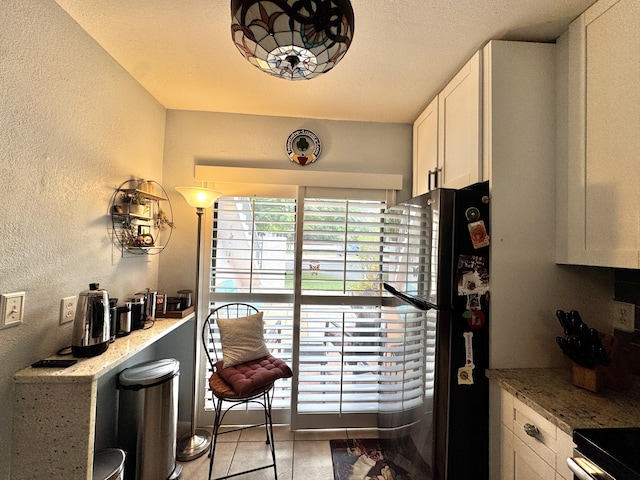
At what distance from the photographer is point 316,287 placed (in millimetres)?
2264

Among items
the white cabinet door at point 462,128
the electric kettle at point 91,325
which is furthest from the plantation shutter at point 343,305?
the electric kettle at point 91,325

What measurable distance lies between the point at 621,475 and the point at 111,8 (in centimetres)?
238

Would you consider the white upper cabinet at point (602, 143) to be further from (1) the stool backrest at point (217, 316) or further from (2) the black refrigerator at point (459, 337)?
(1) the stool backrest at point (217, 316)

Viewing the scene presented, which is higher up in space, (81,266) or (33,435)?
(81,266)

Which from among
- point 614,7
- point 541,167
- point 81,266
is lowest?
point 81,266

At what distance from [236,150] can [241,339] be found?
139 cm

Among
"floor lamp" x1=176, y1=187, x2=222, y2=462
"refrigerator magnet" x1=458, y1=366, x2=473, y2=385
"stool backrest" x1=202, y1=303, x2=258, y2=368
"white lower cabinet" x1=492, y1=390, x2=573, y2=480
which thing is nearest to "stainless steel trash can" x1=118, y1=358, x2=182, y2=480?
"floor lamp" x1=176, y1=187, x2=222, y2=462

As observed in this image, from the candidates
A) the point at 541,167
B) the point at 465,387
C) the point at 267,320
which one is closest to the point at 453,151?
the point at 541,167

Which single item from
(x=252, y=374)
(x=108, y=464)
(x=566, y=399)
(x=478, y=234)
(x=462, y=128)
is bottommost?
(x=108, y=464)

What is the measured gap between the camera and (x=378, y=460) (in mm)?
1955

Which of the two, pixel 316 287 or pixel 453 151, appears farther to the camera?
pixel 316 287

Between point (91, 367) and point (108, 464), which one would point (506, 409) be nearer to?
point (91, 367)

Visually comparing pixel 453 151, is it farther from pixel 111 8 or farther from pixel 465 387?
A: pixel 111 8

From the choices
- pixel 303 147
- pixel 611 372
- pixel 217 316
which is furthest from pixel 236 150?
pixel 611 372
